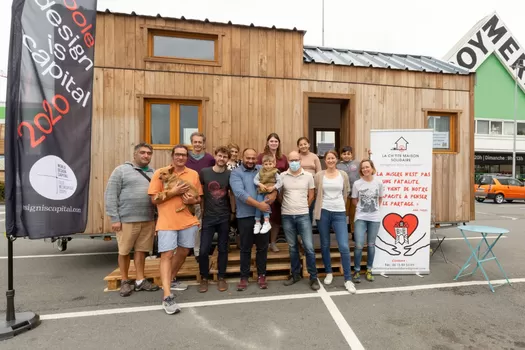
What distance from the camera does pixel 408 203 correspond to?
15.4 ft

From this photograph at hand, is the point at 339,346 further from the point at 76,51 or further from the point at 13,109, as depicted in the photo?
the point at 76,51

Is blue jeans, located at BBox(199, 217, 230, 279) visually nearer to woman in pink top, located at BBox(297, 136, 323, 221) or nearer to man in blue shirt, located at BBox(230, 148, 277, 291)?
man in blue shirt, located at BBox(230, 148, 277, 291)

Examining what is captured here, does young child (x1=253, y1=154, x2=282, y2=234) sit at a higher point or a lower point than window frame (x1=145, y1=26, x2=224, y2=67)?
lower

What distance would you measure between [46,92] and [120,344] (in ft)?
8.67

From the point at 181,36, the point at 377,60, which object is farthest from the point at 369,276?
the point at 181,36

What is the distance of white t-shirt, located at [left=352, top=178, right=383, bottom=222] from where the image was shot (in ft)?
14.1

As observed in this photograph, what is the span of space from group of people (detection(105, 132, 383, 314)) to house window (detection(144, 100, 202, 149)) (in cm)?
112

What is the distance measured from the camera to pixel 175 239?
11.7 ft

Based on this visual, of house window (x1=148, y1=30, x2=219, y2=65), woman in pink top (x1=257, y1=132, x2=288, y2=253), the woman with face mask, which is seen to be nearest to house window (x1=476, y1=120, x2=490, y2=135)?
the woman with face mask

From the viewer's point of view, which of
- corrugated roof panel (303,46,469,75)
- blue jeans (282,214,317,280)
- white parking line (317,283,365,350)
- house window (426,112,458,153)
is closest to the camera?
white parking line (317,283,365,350)

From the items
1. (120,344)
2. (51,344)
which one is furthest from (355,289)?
(51,344)

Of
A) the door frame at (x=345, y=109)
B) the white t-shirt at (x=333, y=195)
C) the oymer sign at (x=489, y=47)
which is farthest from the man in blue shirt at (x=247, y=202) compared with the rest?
the oymer sign at (x=489, y=47)

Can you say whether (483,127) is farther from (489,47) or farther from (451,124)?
(451,124)

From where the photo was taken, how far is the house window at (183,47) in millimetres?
5090
